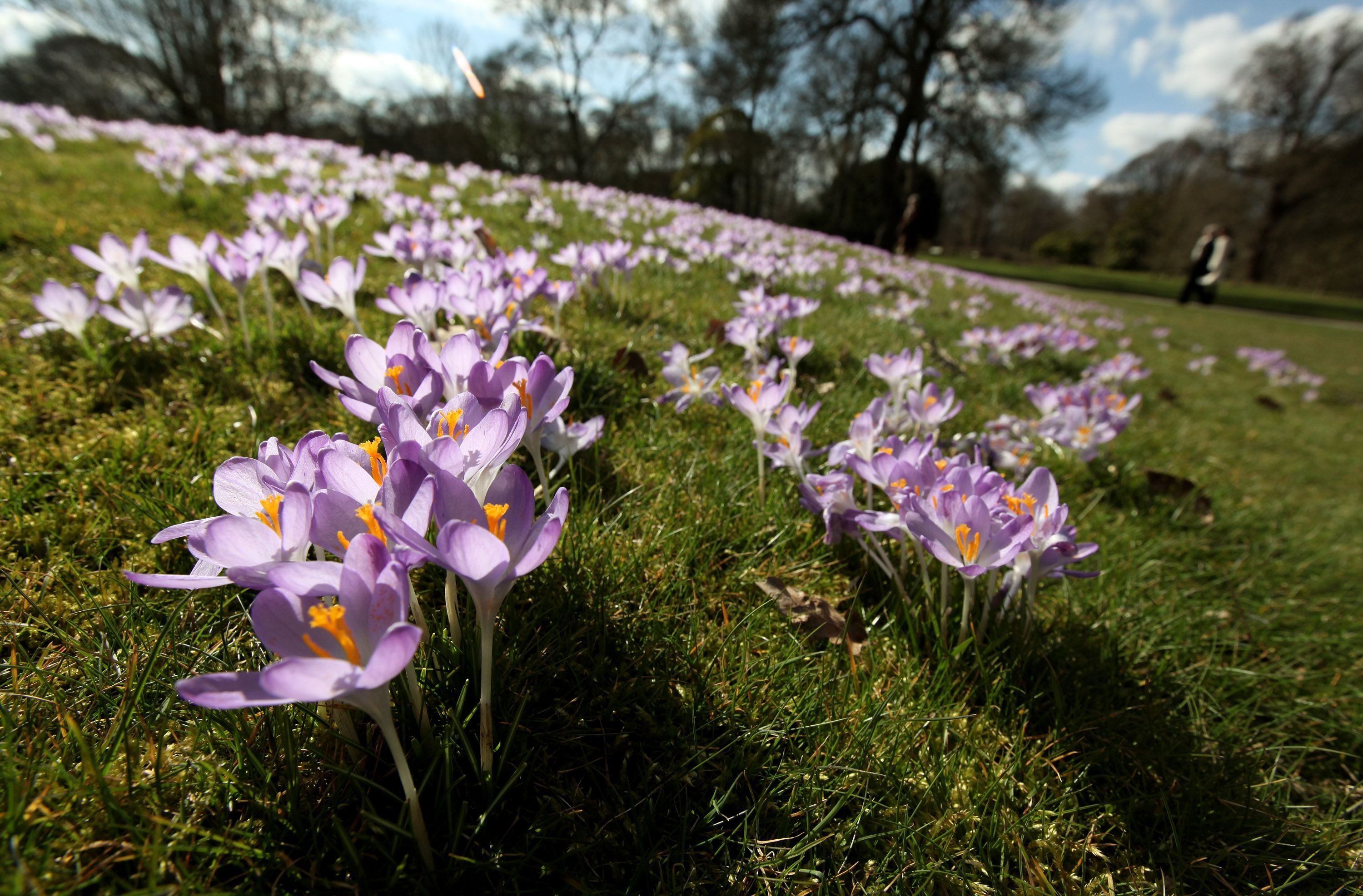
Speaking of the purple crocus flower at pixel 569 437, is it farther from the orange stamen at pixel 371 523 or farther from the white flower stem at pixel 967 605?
the white flower stem at pixel 967 605

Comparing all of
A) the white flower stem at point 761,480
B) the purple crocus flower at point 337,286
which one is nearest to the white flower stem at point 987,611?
the white flower stem at point 761,480

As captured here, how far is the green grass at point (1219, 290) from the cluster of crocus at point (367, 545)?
27756 millimetres

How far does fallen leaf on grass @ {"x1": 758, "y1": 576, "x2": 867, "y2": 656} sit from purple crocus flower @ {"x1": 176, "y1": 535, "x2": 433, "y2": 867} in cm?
99

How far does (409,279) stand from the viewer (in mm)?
1885

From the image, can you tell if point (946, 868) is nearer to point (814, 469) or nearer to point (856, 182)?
point (814, 469)

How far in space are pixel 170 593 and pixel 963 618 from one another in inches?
70.4

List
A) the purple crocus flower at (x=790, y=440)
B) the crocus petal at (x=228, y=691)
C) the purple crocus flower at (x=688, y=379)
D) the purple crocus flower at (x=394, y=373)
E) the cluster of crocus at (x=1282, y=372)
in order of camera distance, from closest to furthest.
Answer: the crocus petal at (x=228, y=691)
the purple crocus flower at (x=394, y=373)
the purple crocus flower at (x=790, y=440)
the purple crocus flower at (x=688, y=379)
the cluster of crocus at (x=1282, y=372)

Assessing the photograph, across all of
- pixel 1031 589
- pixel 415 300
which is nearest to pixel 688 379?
pixel 415 300

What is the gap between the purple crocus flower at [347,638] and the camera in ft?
2.13

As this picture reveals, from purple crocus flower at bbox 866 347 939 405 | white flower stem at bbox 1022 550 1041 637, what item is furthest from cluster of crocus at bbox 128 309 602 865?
purple crocus flower at bbox 866 347 939 405

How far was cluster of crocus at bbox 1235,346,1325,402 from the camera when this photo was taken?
9.12 metres

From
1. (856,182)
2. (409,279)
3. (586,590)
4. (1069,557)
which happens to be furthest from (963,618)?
(856,182)

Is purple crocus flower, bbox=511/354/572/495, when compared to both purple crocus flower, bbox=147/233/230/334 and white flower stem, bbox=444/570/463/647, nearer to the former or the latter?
white flower stem, bbox=444/570/463/647

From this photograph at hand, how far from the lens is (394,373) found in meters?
1.22
